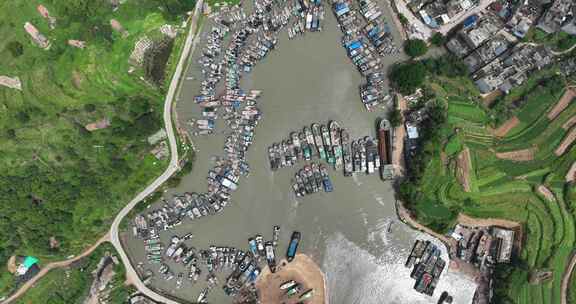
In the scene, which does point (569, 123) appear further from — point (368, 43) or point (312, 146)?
point (312, 146)

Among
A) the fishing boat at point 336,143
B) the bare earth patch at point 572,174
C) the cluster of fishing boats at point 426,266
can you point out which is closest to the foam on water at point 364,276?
the cluster of fishing boats at point 426,266

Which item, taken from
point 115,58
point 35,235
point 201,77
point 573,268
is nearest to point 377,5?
point 201,77

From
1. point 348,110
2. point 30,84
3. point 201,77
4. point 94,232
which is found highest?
point 30,84

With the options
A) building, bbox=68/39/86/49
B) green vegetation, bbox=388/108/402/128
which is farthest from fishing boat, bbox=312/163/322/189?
building, bbox=68/39/86/49

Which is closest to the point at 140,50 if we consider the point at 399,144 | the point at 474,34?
the point at 399,144

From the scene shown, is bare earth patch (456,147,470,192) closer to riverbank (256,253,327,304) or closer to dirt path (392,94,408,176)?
dirt path (392,94,408,176)

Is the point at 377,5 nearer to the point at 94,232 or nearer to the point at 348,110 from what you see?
the point at 348,110
